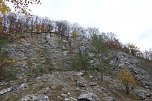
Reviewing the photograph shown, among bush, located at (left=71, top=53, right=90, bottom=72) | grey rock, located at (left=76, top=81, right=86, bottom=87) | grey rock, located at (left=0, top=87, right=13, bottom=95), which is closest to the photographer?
grey rock, located at (left=0, top=87, right=13, bottom=95)

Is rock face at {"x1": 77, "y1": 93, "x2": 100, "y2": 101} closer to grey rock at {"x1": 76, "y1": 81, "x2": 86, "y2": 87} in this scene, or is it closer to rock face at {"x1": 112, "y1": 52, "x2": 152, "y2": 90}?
grey rock at {"x1": 76, "y1": 81, "x2": 86, "y2": 87}

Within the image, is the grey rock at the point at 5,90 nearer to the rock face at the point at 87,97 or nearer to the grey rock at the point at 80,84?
the rock face at the point at 87,97

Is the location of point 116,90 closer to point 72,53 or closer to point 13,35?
point 72,53

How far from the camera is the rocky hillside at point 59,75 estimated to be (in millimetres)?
44594

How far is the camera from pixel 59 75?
5719 cm

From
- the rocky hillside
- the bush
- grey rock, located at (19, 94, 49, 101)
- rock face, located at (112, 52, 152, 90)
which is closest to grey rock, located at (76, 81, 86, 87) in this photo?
the rocky hillside

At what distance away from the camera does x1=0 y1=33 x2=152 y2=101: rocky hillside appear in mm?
44594

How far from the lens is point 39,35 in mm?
104938

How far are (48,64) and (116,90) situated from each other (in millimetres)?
22328

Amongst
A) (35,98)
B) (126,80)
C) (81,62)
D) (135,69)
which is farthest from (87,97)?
(135,69)

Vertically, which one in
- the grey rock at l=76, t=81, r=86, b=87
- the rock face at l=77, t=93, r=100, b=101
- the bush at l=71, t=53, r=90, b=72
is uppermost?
the bush at l=71, t=53, r=90, b=72

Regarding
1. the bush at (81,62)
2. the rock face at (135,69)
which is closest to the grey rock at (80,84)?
the bush at (81,62)

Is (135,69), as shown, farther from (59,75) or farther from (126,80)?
(59,75)

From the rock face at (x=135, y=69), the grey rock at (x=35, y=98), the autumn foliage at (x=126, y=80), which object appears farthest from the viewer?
the rock face at (x=135, y=69)
